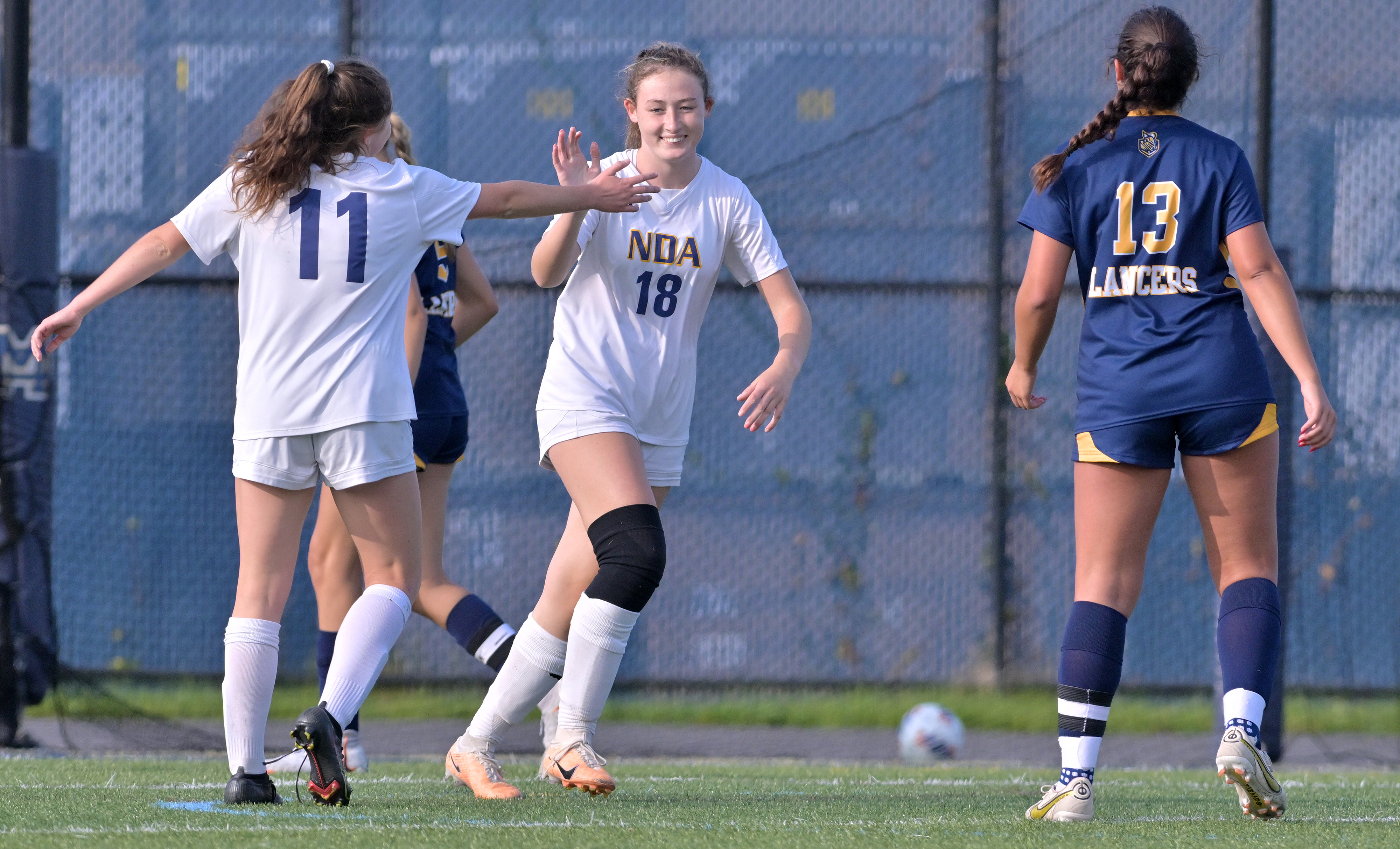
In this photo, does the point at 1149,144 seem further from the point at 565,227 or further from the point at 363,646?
the point at 363,646

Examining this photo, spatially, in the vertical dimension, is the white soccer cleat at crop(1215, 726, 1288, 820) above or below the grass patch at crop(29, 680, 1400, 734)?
above

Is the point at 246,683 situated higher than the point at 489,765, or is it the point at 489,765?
the point at 246,683

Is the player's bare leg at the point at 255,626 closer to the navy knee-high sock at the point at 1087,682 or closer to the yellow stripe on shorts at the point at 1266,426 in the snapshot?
the navy knee-high sock at the point at 1087,682

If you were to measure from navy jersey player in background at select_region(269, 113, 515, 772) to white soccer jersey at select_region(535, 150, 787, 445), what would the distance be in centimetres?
101

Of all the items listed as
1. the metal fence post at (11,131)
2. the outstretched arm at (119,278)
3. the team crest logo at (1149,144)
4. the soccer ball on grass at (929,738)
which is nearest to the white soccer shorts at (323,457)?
the outstretched arm at (119,278)

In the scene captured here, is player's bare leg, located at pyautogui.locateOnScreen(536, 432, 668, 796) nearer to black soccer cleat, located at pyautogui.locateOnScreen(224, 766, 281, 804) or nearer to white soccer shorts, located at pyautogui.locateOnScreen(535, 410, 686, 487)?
white soccer shorts, located at pyautogui.locateOnScreen(535, 410, 686, 487)

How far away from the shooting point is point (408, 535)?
3361 millimetres

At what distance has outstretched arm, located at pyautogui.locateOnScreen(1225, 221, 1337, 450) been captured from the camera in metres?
3.22

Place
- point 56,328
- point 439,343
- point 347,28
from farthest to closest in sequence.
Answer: point 347,28, point 439,343, point 56,328

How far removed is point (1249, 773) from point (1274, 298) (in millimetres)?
1025

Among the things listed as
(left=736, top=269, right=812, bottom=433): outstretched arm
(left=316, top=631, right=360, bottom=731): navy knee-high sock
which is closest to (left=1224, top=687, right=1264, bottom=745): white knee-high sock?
(left=736, top=269, right=812, bottom=433): outstretched arm

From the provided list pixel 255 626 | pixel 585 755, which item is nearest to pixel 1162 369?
pixel 585 755

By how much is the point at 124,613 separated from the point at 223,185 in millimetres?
4249

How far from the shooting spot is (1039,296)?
11.0 feet
